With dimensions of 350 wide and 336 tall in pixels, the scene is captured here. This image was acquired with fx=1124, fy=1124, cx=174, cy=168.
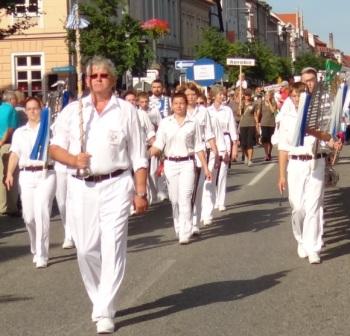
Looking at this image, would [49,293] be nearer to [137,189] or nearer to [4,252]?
[137,189]

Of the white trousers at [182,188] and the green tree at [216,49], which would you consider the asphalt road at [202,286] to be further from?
the green tree at [216,49]

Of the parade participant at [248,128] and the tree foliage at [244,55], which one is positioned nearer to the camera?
the parade participant at [248,128]

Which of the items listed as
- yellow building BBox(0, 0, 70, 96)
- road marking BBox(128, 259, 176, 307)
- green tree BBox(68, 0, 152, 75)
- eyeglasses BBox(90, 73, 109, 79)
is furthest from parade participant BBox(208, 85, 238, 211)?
yellow building BBox(0, 0, 70, 96)

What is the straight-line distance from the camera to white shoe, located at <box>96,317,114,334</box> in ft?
26.7

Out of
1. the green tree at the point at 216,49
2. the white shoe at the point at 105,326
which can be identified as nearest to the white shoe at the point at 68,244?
the white shoe at the point at 105,326

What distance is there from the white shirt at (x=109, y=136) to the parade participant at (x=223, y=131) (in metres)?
8.74

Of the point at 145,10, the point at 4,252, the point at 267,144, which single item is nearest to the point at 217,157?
the point at 4,252

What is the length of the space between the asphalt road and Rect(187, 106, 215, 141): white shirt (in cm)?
125

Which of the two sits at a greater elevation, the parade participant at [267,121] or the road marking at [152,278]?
the parade participant at [267,121]

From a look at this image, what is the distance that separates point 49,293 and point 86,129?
2.28 m

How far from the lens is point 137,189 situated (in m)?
8.38

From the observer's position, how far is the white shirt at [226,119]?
18.0 metres

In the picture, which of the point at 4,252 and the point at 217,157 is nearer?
the point at 4,252

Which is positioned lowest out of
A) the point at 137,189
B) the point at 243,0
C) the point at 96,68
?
the point at 137,189
